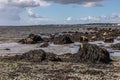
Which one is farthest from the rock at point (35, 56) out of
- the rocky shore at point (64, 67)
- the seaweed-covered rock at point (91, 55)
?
the seaweed-covered rock at point (91, 55)

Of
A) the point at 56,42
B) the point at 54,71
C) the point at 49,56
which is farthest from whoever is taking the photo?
the point at 56,42

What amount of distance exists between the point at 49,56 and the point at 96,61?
3.93m

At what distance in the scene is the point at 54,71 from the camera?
22.2 m

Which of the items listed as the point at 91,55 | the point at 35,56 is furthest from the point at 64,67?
the point at 35,56

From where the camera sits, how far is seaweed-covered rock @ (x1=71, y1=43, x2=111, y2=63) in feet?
86.5

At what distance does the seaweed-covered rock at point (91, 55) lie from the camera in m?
26.4

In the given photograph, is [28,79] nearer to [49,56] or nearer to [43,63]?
[43,63]

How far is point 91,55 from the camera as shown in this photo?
26.6 metres

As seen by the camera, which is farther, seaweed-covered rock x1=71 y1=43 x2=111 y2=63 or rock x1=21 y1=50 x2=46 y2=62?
rock x1=21 y1=50 x2=46 y2=62

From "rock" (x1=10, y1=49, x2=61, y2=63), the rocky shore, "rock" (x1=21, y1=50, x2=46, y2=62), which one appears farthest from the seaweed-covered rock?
"rock" (x1=21, y1=50, x2=46, y2=62)

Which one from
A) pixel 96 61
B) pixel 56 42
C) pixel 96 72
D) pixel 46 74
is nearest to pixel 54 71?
pixel 46 74

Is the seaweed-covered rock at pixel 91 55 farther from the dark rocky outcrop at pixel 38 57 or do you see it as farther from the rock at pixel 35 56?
the rock at pixel 35 56

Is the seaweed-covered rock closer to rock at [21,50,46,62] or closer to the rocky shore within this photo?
the rocky shore

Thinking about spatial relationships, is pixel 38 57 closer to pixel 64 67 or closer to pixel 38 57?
pixel 38 57
